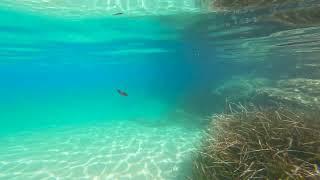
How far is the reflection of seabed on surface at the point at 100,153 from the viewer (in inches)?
382

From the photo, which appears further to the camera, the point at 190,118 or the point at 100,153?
the point at 190,118

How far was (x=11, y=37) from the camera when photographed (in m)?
23.7

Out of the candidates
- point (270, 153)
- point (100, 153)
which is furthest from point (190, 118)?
point (270, 153)

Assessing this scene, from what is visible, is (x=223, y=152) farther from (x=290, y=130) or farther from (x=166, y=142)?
(x=166, y=142)

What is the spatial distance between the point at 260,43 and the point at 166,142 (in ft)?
45.0

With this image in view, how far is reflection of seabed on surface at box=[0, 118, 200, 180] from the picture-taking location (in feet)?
31.8

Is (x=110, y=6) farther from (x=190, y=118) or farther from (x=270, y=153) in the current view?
(x=270, y=153)

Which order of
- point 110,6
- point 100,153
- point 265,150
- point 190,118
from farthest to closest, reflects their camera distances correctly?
point 190,118, point 110,6, point 100,153, point 265,150

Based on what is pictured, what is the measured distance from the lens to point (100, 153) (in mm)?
12086

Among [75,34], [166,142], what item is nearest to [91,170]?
[166,142]

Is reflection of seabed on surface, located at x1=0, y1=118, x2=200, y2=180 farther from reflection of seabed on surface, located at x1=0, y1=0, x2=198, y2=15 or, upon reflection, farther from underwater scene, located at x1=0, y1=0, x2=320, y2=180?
reflection of seabed on surface, located at x1=0, y1=0, x2=198, y2=15

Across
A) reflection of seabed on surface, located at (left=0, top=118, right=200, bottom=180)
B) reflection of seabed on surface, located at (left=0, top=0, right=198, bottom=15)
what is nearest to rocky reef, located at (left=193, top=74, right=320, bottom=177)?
reflection of seabed on surface, located at (left=0, top=118, right=200, bottom=180)

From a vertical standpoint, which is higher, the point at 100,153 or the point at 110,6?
the point at 110,6

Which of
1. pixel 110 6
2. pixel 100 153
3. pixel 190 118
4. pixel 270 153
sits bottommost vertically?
pixel 190 118
